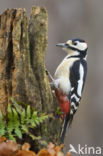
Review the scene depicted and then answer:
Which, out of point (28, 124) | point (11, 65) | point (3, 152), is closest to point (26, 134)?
point (28, 124)

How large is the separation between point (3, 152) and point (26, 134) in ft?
2.63

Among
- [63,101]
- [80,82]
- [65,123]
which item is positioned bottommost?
[65,123]

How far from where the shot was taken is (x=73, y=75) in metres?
5.04

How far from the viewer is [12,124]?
348 cm

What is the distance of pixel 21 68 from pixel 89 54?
510 centimetres


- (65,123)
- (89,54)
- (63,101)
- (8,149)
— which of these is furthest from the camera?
(89,54)

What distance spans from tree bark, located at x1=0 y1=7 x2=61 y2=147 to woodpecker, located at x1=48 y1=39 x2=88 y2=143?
34.5 inches

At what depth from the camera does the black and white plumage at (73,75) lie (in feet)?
16.1

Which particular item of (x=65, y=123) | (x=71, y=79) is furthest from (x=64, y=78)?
(x=65, y=123)

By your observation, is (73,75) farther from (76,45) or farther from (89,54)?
(89,54)

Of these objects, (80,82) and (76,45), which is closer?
(80,82)

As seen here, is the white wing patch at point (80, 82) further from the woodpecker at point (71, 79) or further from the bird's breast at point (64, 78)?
the bird's breast at point (64, 78)

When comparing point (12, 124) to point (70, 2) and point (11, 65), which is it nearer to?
point (11, 65)

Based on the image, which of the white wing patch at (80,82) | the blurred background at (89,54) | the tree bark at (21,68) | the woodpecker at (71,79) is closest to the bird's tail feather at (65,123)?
the woodpecker at (71,79)
